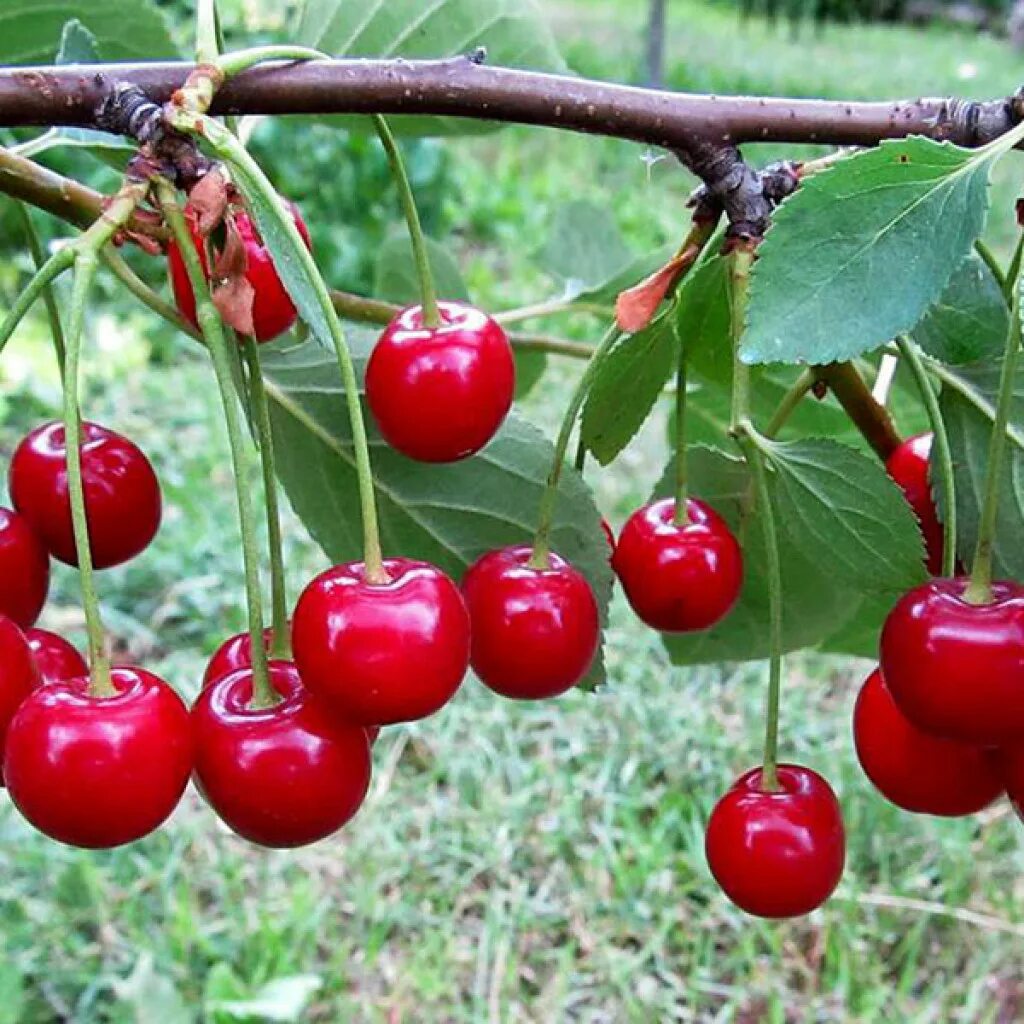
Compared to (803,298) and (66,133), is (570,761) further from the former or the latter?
(803,298)

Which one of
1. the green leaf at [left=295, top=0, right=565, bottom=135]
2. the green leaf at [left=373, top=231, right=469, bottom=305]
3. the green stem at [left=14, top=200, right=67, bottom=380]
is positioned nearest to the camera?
the green stem at [left=14, top=200, right=67, bottom=380]

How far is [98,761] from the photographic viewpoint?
596 mm

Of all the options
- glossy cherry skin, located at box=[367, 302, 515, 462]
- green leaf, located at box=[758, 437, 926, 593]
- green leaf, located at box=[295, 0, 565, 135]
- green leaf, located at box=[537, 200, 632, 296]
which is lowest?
green leaf, located at box=[537, 200, 632, 296]

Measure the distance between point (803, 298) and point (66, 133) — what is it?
51 centimetres

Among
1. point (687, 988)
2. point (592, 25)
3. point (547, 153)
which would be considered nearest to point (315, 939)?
point (687, 988)

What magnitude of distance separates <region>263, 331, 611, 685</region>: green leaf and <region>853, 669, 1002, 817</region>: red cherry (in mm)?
165

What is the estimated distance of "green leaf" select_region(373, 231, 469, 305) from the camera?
1.22 meters

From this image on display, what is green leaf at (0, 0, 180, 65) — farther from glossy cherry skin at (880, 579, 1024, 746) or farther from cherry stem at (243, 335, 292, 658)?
glossy cherry skin at (880, 579, 1024, 746)

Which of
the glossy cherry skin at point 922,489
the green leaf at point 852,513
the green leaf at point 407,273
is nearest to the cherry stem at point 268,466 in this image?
the green leaf at point 852,513

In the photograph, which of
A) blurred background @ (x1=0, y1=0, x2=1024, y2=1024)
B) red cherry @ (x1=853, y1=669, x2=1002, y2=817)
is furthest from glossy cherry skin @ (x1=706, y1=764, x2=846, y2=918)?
blurred background @ (x1=0, y1=0, x2=1024, y2=1024)

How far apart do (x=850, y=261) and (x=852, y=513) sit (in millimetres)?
139

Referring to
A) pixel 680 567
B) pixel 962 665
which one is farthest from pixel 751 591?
pixel 962 665

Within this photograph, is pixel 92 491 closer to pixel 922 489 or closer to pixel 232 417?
pixel 232 417

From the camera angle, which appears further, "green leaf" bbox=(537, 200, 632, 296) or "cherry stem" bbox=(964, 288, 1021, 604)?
"green leaf" bbox=(537, 200, 632, 296)
